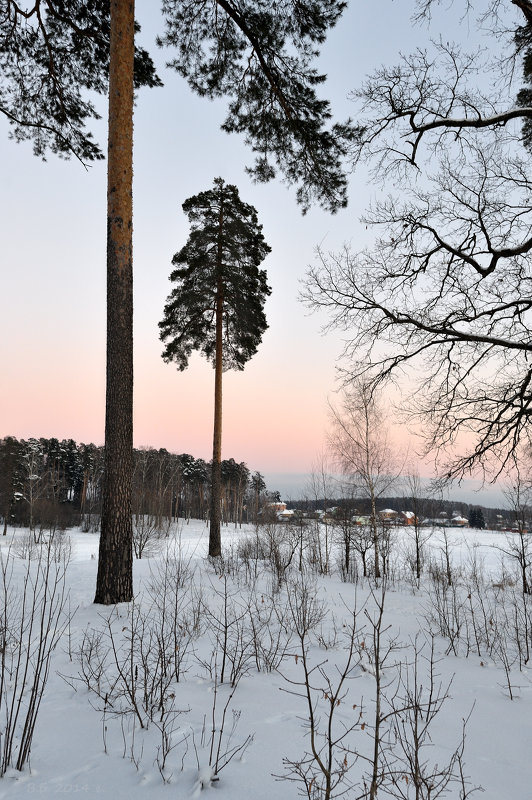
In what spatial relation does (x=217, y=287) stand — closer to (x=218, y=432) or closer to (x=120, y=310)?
(x=218, y=432)

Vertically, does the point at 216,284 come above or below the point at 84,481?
above

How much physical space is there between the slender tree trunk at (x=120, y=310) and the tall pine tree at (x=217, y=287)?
6585 millimetres

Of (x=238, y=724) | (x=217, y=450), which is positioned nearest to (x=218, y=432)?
(x=217, y=450)

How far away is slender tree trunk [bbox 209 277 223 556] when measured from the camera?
1147cm

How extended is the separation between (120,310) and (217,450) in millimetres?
6809

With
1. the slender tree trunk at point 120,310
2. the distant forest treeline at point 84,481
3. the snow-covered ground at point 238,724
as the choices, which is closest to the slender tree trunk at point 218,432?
the slender tree trunk at point 120,310

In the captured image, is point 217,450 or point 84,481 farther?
point 84,481

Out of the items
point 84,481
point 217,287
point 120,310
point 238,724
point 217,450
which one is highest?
point 217,287

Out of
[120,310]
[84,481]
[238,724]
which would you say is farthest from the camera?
[84,481]

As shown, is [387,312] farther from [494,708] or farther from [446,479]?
[494,708]

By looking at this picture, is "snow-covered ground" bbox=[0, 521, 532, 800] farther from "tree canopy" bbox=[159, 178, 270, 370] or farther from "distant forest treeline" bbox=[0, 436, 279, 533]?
"distant forest treeline" bbox=[0, 436, 279, 533]

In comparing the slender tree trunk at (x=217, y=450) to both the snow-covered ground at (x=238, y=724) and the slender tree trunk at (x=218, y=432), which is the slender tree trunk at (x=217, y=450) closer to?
the slender tree trunk at (x=218, y=432)

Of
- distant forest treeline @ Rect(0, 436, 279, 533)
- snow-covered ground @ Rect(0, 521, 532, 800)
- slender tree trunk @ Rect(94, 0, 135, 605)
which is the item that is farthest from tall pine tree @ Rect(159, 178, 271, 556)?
distant forest treeline @ Rect(0, 436, 279, 533)

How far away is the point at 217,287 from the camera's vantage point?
42.0 ft
